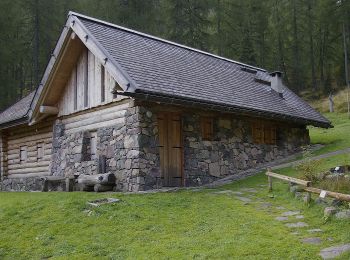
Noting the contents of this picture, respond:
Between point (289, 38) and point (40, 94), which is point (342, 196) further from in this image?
point (289, 38)

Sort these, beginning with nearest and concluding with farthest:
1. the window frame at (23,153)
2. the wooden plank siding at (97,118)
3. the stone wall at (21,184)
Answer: the wooden plank siding at (97,118) < the stone wall at (21,184) < the window frame at (23,153)

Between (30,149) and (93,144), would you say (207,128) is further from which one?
(30,149)

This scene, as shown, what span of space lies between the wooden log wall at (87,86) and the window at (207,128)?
324cm

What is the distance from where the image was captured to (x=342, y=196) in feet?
25.8

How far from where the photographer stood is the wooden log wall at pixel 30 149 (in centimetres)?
1950

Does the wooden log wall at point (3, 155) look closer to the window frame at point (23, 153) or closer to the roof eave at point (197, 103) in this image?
the window frame at point (23, 153)

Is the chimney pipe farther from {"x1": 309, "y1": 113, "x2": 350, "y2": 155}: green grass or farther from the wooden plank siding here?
the wooden plank siding

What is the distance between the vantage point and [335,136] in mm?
24266

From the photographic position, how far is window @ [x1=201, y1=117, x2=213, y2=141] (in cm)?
1596

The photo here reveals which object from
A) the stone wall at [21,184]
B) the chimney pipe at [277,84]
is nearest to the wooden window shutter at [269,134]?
the chimney pipe at [277,84]

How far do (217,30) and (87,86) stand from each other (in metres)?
27.9

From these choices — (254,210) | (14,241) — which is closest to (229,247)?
(254,210)

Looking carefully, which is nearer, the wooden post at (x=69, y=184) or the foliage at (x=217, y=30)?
the wooden post at (x=69, y=184)

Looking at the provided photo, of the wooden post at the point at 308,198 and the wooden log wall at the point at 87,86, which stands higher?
the wooden log wall at the point at 87,86
